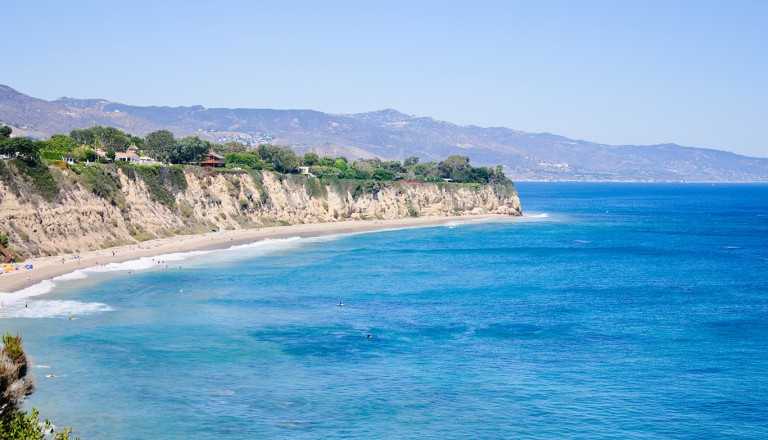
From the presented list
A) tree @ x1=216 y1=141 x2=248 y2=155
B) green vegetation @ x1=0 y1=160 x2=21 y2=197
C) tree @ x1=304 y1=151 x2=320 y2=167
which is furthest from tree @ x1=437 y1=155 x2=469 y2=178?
green vegetation @ x1=0 y1=160 x2=21 y2=197

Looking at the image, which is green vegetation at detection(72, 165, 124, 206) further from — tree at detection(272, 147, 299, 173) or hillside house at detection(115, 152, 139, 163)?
tree at detection(272, 147, 299, 173)

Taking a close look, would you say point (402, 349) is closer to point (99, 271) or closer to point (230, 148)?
point (99, 271)

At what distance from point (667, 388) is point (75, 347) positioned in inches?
1228

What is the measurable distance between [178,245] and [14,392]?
73462 millimetres

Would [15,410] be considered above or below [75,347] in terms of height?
above

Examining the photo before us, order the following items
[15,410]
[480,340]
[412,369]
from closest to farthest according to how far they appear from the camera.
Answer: [15,410], [412,369], [480,340]

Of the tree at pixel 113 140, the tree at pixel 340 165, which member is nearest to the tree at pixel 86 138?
the tree at pixel 113 140

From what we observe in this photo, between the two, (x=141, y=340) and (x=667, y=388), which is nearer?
(x=667, y=388)

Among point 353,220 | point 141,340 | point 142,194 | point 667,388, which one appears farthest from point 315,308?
point 353,220

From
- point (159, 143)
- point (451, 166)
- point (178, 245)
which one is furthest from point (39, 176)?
point (451, 166)

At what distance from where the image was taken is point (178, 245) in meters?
94.1

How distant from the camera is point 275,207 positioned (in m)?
128

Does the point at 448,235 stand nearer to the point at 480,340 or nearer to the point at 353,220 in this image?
the point at 353,220

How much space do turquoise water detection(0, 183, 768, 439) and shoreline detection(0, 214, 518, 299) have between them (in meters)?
3.77
